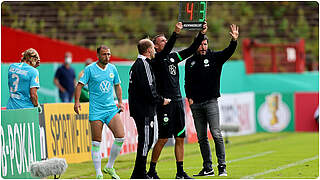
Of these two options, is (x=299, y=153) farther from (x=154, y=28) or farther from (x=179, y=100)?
(x=154, y=28)

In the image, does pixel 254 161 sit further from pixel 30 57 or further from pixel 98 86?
pixel 30 57

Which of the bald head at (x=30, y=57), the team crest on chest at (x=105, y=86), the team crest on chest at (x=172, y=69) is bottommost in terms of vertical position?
the team crest on chest at (x=105, y=86)

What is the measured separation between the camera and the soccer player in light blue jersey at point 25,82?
Answer: 1076 centimetres

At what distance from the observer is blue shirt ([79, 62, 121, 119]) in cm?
1042

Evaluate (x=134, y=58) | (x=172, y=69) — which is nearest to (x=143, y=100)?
(x=172, y=69)

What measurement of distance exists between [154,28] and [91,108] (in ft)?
75.7

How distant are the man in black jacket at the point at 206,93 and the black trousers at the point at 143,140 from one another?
1.31 m

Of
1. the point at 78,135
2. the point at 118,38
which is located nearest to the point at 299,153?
the point at 78,135

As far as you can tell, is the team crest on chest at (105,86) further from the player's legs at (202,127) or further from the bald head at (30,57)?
the player's legs at (202,127)

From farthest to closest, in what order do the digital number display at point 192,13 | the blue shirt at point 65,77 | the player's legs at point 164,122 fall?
the blue shirt at point 65,77, the digital number display at point 192,13, the player's legs at point 164,122

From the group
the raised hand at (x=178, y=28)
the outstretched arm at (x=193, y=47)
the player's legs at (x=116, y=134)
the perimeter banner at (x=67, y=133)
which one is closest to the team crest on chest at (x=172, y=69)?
the outstretched arm at (x=193, y=47)

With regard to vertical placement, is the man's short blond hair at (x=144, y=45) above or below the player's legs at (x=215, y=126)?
above

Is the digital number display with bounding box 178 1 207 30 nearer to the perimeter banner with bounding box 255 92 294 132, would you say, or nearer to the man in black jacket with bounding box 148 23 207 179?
the man in black jacket with bounding box 148 23 207 179

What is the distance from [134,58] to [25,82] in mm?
18972
